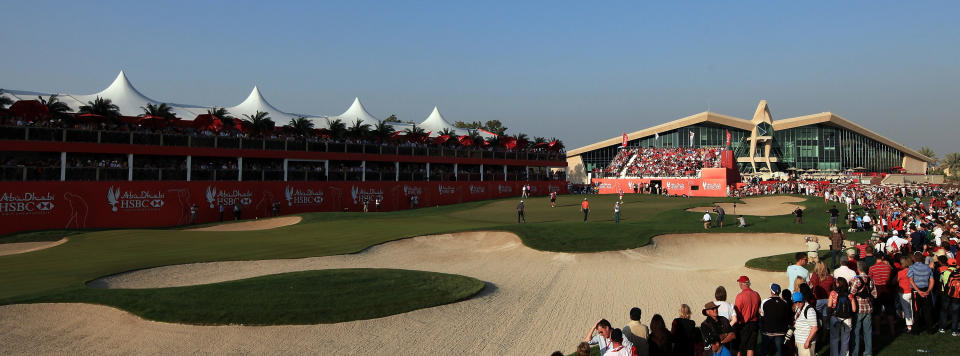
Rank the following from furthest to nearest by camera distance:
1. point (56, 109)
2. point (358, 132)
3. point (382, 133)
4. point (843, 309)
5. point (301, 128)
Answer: point (382, 133), point (358, 132), point (301, 128), point (56, 109), point (843, 309)

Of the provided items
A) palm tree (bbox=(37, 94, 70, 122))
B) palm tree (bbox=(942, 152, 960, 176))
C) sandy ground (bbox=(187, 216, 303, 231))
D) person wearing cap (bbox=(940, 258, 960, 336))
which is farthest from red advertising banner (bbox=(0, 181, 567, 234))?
palm tree (bbox=(942, 152, 960, 176))

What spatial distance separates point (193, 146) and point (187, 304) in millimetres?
32272

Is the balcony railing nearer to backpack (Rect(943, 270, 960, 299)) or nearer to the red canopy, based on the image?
the red canopy

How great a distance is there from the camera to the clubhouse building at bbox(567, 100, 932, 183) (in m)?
90.3

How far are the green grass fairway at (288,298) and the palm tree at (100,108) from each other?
3015 centimetres

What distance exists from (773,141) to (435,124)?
5653 centimetres

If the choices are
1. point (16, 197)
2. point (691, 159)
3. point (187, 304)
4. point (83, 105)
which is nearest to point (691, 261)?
point (187, 304)

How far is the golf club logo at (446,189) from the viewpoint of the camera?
56.9 meters

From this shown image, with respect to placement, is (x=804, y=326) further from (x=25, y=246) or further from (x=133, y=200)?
(x=133, y=200)

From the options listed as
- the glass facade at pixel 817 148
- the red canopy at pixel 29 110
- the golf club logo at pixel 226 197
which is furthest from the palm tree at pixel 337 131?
the glass facade at pixel 817 148

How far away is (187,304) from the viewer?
13.4 meters

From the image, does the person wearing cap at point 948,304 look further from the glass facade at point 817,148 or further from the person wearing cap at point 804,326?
the glass facade at point 817,148

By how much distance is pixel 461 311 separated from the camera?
14.3 meters

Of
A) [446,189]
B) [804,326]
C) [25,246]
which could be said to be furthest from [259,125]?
[804,326]
